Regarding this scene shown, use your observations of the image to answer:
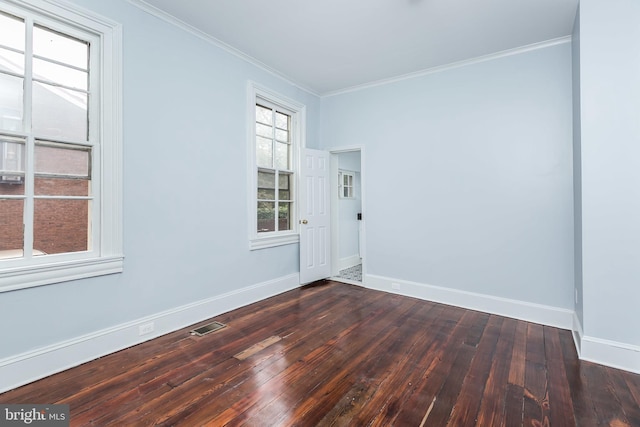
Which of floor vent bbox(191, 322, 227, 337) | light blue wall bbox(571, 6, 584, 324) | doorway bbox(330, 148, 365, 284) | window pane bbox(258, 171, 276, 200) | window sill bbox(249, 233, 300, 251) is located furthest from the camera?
doorway bbox(330, 148, 365, 284)

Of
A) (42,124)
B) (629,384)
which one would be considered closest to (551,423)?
(629,384)

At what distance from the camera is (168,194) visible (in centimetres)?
297

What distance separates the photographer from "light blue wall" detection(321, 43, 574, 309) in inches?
128

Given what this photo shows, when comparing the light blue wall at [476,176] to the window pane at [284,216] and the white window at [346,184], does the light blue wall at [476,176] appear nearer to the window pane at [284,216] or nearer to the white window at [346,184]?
the window pane at [284,216]

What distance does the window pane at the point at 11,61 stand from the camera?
2104 millimetres

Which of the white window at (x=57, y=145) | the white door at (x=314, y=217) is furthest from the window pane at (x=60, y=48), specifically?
the white door at (x=314, y=217)

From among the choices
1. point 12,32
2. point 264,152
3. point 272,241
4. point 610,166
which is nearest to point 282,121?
point 264,152

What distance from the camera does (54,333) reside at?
225cm

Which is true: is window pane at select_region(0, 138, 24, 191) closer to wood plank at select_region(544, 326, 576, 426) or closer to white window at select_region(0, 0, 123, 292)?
white window at select_region(0, 0, 123, 292)

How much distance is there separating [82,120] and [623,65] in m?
4.42

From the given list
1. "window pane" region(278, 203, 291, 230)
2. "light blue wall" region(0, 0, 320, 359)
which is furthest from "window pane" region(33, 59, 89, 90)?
"window pane" region(278, 203, 291, 230)

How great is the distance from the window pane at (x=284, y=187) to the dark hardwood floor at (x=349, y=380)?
188 cm

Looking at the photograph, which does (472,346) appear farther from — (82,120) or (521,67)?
(82,120)

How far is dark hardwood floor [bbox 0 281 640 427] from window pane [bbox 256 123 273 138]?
2.45 m
